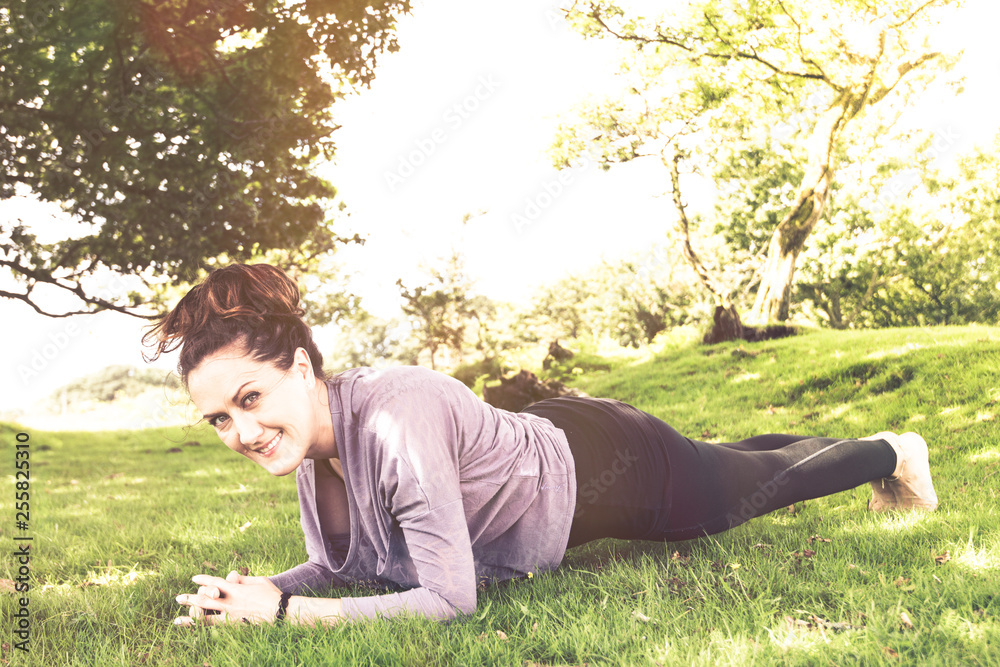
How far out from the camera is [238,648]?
2.51 m

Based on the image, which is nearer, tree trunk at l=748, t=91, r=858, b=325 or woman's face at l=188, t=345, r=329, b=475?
woman's face at l=188, t=345, r=329, b=475

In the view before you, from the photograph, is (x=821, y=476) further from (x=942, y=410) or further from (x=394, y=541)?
(x=942, y=410)

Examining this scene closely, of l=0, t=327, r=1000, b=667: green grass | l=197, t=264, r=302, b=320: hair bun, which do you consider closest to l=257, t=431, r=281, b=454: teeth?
l=197, t=264, r=302, b=320: hair bun

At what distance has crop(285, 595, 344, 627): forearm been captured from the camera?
2629mm

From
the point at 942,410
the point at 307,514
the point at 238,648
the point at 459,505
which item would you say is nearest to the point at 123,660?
the point at 238,648

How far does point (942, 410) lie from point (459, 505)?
6663mm

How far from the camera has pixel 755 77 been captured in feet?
43.2

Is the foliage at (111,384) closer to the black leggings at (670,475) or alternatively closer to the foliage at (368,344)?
the foliage at (368,344)

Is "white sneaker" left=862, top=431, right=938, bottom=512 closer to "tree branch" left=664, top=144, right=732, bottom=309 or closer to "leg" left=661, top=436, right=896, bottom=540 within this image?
"leg" left=661, top=436, right=896, bottom=540

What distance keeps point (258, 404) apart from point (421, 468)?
2.34ft

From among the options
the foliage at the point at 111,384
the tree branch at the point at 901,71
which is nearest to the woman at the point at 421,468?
the tree branch at the point at 901,71

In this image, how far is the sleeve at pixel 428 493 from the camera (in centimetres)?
243

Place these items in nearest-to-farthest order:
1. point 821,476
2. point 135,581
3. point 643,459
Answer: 1. point 643,459
2. point 821,476
3. point 135,581

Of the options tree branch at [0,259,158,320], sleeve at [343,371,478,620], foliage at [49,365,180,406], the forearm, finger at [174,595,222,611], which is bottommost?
foliage at [49,365,180,406]
